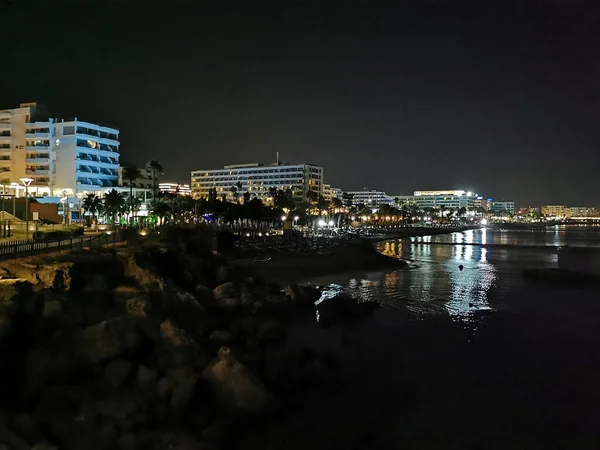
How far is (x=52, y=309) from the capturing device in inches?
623

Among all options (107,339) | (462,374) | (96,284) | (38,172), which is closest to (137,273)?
(96,284)

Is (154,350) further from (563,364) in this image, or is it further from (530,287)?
(530,287)

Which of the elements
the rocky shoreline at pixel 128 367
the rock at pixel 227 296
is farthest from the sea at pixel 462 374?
the rock at pixel 227 296

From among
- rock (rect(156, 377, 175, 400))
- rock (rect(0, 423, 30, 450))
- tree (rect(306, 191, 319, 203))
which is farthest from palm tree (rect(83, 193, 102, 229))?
tree (rect(306, 191, 319, 203))

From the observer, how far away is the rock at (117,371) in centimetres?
1331

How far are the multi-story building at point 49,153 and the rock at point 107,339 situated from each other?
73.6 m

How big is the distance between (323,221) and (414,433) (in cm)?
13845

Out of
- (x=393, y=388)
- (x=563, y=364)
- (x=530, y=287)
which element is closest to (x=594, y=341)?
(x=563, y=364)

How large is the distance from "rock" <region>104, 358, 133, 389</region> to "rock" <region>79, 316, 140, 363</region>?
477 millimetres

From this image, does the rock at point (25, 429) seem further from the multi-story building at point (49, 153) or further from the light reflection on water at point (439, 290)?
the multi-story building at point (49, 153)

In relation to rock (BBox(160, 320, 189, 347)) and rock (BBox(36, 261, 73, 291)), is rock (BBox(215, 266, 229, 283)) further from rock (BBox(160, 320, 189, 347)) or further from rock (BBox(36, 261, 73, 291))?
rock (BBox(160, 320, 189, 347))

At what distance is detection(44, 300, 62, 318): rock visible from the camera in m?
15.7

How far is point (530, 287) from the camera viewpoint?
131ft

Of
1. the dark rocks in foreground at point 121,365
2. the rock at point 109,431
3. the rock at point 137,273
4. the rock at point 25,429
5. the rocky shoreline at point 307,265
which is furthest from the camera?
the rocky shoreline at point 307,265
